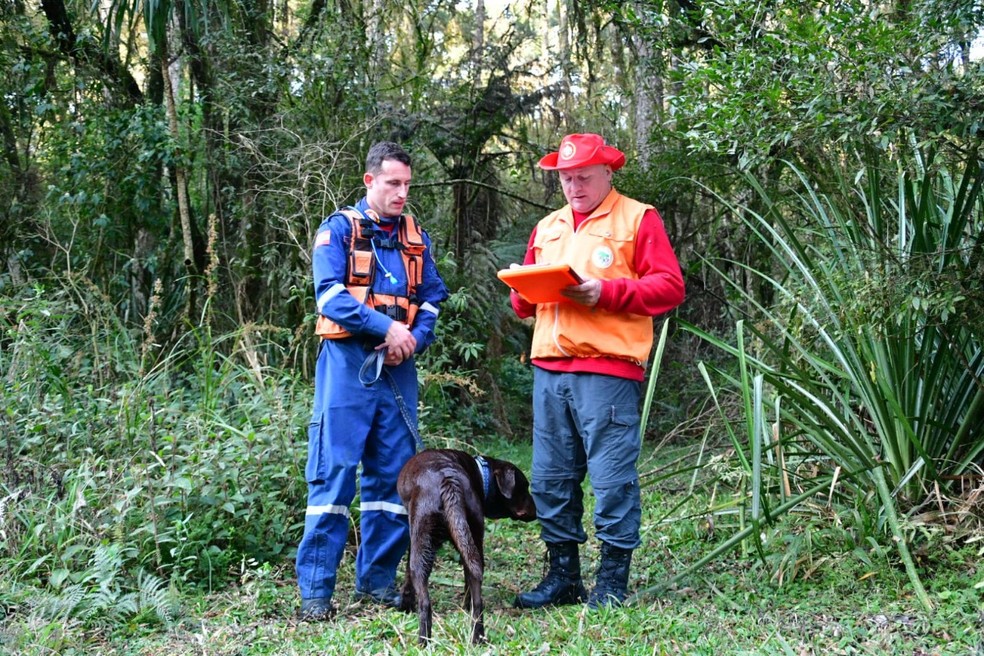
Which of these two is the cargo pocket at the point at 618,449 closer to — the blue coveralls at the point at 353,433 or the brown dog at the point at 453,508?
the brown dog at the point at 453,508

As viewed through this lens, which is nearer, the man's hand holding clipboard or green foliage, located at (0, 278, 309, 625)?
the man's hand holding clipboard

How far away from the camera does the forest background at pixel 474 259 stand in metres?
3.57

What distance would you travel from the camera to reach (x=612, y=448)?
369 cm

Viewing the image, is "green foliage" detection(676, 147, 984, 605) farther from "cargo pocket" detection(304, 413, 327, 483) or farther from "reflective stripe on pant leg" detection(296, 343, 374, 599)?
"cargo pocket" detection(304, 413, 327, 483)

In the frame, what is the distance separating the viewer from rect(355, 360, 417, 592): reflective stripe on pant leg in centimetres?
400

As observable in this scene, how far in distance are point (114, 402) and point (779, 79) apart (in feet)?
12.9

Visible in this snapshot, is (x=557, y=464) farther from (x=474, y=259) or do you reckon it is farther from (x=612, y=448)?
(x=474, y=259)

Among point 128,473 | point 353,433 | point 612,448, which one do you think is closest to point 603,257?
point 612,448

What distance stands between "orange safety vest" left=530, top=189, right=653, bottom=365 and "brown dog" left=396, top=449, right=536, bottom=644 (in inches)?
23.5

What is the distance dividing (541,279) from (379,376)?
0.89m

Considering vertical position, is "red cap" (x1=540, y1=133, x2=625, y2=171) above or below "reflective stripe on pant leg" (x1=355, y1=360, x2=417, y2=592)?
above

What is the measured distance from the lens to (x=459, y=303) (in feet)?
22.2

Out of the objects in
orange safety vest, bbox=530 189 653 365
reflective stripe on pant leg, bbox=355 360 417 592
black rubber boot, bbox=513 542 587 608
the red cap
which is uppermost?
the red cap

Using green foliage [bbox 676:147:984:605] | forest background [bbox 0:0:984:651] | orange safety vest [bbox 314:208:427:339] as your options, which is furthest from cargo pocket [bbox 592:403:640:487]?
orange safety vest [bbox 314:208:427:339]
